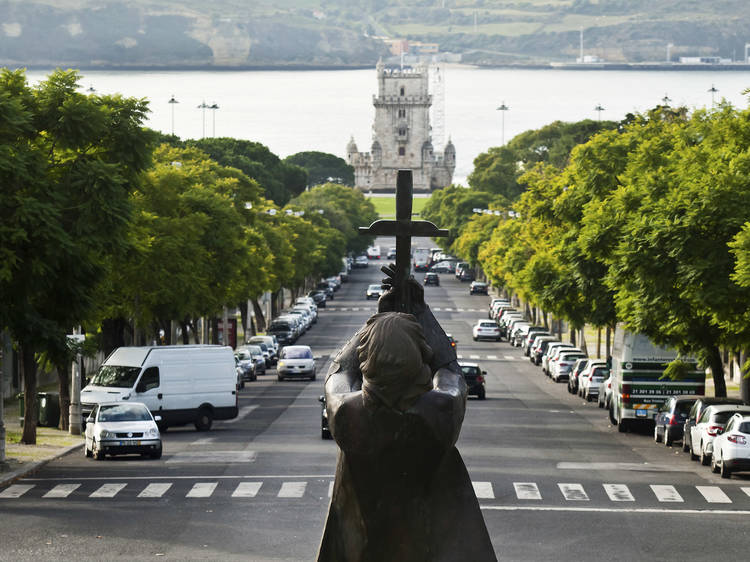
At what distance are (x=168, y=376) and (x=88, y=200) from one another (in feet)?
28.8

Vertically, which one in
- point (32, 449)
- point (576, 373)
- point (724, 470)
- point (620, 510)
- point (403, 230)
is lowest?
point (576, 373)

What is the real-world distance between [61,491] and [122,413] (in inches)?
241

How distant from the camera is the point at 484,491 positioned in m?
27.1

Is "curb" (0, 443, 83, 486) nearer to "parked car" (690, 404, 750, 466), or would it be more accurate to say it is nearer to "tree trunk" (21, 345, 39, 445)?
"tree trunk" (21, 345, 39, 445)

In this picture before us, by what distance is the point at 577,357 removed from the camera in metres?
64.5

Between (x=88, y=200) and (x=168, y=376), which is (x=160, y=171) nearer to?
(x=168, y=376)

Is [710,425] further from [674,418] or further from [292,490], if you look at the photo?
[292,490]

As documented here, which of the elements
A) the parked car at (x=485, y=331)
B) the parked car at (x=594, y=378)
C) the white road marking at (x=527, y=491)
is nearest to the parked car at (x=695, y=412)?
the white road marking at (x=527, y=491)

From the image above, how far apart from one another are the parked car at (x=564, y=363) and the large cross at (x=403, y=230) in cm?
5491

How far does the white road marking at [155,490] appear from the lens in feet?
88.4

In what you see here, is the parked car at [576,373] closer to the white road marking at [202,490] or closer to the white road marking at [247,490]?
the white road marking at [247,490]

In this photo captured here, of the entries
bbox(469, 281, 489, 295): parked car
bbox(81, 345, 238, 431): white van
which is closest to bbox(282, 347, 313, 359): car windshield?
bbox(81, 345, 238, 431): white van

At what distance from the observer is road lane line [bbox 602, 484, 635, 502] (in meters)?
26.4

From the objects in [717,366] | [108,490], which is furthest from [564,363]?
[108,490]
